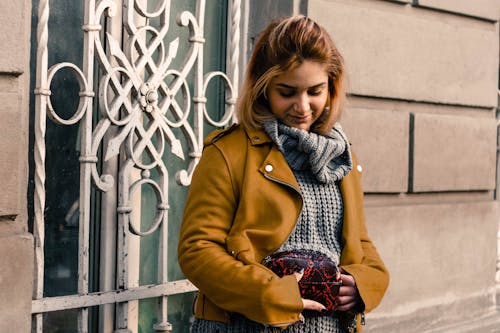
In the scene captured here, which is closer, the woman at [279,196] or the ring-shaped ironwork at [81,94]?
the woman at [279,196]

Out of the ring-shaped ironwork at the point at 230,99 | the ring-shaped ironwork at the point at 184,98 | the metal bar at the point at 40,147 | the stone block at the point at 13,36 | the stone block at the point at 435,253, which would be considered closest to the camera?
the stone block at the point at 13,36

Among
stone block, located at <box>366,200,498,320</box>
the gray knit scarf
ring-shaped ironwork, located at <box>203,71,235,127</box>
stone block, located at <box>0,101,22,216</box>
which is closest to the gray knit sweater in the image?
the gray knit scarf

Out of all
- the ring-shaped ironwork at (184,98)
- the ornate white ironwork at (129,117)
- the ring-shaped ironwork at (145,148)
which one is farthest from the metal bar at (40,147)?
the ring-shaped ironwork at (184,98)

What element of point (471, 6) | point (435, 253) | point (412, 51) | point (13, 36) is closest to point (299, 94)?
point (13, 36)

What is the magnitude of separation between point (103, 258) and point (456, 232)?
2430 millimetres

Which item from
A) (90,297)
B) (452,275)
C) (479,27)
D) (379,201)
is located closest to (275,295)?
(90,297)

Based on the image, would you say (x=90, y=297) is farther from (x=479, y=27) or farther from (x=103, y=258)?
(x=479, y=27)

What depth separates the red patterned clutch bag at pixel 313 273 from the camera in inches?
113

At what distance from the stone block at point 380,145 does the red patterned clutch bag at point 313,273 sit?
196 centimetres

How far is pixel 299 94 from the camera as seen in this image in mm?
3014

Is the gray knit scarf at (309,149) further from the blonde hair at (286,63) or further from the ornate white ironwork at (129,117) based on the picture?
the ornate white ironwork at (129,117)

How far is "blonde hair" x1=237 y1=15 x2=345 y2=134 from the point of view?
118 inches

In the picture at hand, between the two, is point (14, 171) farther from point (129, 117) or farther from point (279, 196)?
point (279, 196)

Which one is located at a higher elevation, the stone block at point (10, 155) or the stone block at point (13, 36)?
the stone block at point (13, 36)
